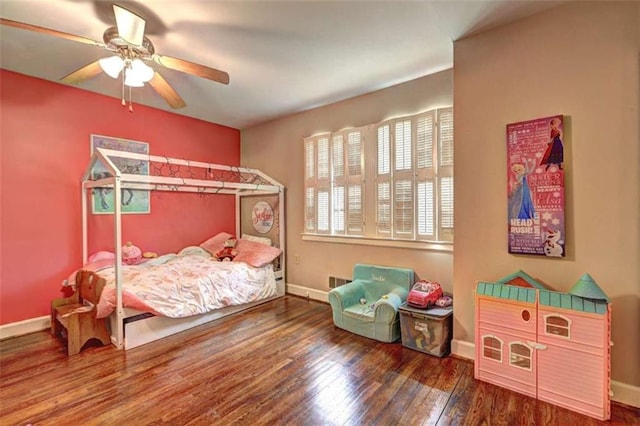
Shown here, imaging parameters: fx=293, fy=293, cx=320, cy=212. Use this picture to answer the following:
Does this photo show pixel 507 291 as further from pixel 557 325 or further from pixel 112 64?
pixel 112 64

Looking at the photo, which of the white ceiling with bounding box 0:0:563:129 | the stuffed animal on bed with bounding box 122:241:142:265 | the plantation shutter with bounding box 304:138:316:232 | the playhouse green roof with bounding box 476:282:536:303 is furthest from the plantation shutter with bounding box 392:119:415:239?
the stuffed animal on bed with bounding box 122:241:142:265

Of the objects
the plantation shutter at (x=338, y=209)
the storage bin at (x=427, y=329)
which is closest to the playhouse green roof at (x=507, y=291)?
the storage bin at (x=427, y=329)

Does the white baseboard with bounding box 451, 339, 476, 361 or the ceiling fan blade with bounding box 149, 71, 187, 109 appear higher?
the ceiling fan blade with bounding box 149, 71, 187, 109

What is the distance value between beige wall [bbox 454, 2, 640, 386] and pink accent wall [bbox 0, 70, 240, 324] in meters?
3.63

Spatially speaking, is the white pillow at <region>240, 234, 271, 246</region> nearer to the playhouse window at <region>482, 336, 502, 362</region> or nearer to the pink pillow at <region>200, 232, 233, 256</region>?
the pink pillow at <region>200, 232, 233, 256</region>

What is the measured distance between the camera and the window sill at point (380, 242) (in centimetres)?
292

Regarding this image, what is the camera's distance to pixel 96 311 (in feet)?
8.48

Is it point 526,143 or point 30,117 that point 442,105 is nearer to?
point 526,143

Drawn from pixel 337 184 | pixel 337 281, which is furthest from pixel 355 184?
pixel 337 281

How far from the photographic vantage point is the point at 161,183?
10.1 ft

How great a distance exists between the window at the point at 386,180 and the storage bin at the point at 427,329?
0.78m

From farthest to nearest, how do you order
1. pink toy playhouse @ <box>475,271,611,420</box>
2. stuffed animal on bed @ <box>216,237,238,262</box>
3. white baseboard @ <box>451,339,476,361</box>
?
1. stuffed animal on bed @ <box>216,237,238,262</box>
2. white baseboard @ <box>451,339,476,361</box>
3. pink toy playhouse @ <box>475,271,611,420</box>

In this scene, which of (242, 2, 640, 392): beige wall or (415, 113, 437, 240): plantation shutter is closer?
(242, 2, 640, 392): beige wall

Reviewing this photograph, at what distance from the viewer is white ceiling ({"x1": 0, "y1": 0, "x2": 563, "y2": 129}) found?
78.3 inches
